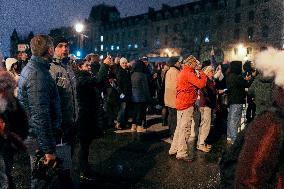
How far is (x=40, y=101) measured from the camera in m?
3.66

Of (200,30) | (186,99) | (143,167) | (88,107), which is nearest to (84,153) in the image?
(88,107)

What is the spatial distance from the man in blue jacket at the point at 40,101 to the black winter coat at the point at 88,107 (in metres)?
2.17

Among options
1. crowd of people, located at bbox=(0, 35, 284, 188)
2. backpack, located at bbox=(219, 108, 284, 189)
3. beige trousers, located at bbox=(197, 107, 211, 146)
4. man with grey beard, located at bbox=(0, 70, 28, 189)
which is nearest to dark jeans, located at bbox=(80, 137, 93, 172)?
crowd of people, located at bbox=(0, 35, 284, 188)

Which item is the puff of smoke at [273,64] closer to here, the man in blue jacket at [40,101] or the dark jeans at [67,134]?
the man in blue jacket at [40,101]

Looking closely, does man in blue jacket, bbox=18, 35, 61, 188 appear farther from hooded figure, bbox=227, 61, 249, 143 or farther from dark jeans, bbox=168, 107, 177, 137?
hooded figure, bbox=227, 61, 249, 143

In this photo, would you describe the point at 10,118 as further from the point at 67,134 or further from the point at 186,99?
the point at 186,99

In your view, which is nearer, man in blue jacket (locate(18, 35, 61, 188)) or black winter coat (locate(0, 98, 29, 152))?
black winter coat (locate(0, 98, 29, 152))

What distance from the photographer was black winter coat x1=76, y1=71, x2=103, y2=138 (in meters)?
6.11

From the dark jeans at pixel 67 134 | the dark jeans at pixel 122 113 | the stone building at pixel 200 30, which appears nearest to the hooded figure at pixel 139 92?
the dark jeans at pixel 122 113

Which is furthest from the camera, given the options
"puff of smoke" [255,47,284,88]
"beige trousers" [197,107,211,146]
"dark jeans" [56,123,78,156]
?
"beige trousers" [197,107,211,146]

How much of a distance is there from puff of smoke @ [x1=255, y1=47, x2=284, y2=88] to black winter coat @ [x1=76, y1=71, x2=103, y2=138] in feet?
12.5

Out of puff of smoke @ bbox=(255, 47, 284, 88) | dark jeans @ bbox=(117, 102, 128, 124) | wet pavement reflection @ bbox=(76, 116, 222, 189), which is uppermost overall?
puff of smoke @ bbox=(255, 47, 284, 88)

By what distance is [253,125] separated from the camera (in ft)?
7.27

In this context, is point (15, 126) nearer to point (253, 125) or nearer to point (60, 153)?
point (60, 153)
